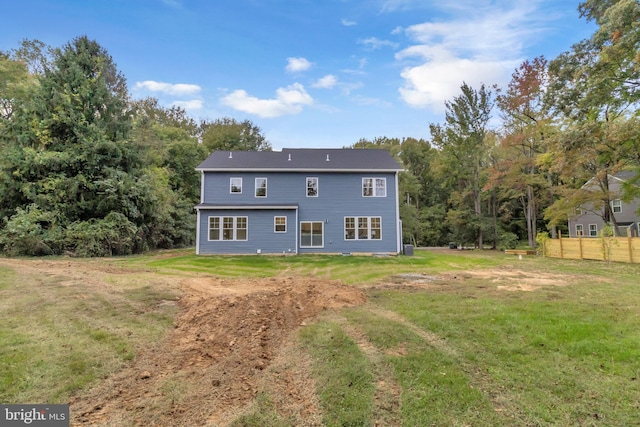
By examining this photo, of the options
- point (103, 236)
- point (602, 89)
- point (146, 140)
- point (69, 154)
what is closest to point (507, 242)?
point (602, 89)

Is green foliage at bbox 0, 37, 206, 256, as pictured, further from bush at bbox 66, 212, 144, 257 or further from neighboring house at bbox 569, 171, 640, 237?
neighboring house at bbox 569, 171, 640, 237

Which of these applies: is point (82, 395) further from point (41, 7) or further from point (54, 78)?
point (54, 78)

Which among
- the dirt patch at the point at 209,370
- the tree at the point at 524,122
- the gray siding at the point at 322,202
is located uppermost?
the tree at the point at 524,122

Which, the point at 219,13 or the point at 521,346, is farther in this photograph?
the point at 219,13

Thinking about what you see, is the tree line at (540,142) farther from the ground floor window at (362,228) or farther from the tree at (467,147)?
the ground floor window at (362,228)

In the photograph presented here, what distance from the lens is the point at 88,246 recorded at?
16188mm

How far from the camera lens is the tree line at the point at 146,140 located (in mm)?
15156

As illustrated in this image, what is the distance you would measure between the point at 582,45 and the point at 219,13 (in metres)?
17.5

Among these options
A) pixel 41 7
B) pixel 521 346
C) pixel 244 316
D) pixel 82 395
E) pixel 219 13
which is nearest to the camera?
pixel 82 395

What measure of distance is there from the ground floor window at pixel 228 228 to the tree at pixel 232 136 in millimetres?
20898

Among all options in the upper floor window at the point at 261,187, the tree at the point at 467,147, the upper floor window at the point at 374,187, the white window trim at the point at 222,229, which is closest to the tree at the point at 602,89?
the upper floor window at the point at 374,187

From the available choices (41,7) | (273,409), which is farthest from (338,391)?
(41,7)

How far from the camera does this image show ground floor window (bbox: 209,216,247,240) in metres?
18.0

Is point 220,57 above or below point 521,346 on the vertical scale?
above
